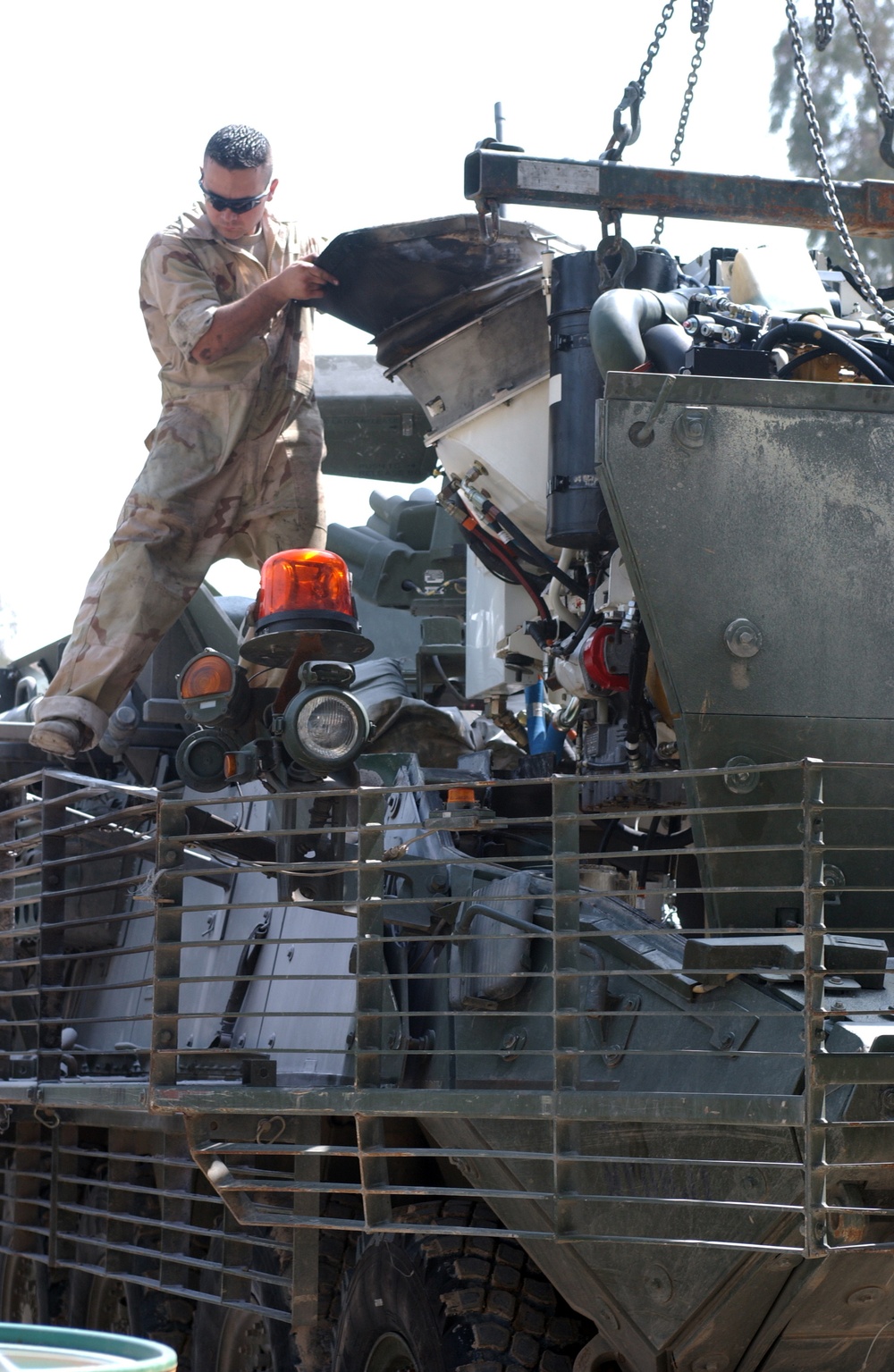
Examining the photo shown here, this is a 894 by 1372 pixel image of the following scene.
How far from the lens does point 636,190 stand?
6.23m

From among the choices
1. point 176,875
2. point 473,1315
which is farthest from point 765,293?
point 473,1315

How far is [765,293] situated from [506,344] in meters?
1.30

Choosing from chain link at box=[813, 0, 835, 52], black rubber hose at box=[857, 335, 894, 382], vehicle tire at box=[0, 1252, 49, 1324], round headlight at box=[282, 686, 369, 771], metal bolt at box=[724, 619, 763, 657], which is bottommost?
vehicle tire at box=[0, 1252, 49, 1324]

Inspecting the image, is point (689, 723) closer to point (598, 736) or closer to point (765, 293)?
point (598, 736)

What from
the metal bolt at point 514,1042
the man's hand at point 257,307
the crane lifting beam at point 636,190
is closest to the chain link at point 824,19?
the crane lifting beam at point 636,190

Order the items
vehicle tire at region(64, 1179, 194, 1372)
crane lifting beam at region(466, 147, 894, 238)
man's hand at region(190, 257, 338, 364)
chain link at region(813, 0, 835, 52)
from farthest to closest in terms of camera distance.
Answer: vehicle tire at region(64, 1179, 194, 1372), man's hand at region(190, 257, 338, 364), chain link at region(813, 0, 835, 52), crane lifting beam at region(466, 147, 894, 238)

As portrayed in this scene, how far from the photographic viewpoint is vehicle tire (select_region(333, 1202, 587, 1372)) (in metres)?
5.18

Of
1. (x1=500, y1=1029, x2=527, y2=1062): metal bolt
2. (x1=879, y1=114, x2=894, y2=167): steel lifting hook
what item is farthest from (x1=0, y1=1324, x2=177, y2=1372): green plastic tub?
→ (x1=879, y1=114, x2=894, y2=167): steel lifting hook

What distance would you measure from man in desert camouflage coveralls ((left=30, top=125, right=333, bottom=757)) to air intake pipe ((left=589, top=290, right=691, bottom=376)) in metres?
1.51

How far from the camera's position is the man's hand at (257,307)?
22.2 ft

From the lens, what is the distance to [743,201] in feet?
21.2

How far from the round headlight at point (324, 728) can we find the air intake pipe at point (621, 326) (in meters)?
1.23

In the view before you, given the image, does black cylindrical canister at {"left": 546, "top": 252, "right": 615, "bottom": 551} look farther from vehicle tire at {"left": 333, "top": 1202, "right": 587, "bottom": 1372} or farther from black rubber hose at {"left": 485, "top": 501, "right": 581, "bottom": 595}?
vehicle tire at {"left": 333, "top": 1202, "right": 587, "bottom": 1372}

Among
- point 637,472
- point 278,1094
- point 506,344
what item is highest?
point 506,344
